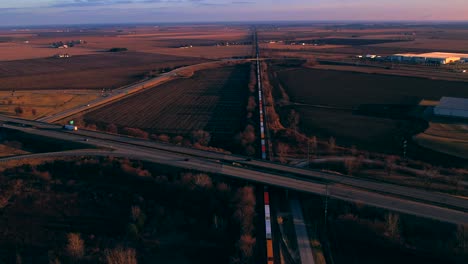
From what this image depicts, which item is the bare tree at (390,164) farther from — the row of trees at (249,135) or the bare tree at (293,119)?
the bare tree at (293,119)

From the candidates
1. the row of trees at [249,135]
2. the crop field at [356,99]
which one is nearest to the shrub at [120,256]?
the row of trees at [249,135]

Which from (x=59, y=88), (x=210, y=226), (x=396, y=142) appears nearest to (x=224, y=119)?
(x=396, y=142)

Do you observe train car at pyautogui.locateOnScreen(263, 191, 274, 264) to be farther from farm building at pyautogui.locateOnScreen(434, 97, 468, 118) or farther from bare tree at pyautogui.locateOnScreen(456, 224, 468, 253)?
farm building at pyautogui.locateOnScreen(434, 97, 468, 118)

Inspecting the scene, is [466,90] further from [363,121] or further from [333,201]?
[333,201]

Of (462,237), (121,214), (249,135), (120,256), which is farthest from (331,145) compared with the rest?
(120,256)

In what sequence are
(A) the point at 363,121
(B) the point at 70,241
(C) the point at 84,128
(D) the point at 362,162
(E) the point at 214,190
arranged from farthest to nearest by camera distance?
(A) the point at 363,121, (C) the point at 84,128, (D) the point at 362,162, (E) the point at 214,190, (B) the point at 70,241

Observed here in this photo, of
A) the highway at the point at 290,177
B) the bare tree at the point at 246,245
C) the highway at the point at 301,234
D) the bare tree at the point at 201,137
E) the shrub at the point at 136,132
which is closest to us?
the bare tree at the point at 246,245

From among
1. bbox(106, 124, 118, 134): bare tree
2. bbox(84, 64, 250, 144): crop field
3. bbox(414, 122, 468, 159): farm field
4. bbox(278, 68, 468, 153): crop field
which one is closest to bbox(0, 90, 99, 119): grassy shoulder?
bbox(84, 64, 250, 144): crop field
